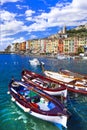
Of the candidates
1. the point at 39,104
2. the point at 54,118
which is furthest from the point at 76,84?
the point at 54,118

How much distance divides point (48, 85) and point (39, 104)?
411 inches

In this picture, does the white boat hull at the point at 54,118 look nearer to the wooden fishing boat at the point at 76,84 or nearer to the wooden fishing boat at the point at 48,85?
the wooden fishing boat at the point at 48,85

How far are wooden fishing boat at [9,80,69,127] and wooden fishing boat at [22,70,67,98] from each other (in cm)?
349

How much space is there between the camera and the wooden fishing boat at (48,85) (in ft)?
119

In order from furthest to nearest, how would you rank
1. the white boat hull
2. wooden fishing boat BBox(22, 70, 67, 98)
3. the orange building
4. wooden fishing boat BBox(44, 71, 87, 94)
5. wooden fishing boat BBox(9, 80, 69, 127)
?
the orange building
wooden fishing boat BBox(44, 71, 87, 94)
wooden fishing boat BBox(22, 70, 67, 98)
wooden fishing boat BBox(9, 80, 69, 127)
the white boat hull

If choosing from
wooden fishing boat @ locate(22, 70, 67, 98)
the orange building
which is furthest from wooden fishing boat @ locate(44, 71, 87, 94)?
the orange building

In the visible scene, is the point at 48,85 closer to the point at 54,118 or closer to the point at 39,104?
the point at 39,104

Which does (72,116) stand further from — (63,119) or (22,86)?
(22,86)

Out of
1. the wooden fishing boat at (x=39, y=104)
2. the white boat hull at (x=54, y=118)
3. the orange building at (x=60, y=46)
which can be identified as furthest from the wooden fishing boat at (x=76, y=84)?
the orange building at (x=60, y=46)

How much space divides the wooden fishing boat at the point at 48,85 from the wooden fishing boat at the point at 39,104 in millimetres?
3489

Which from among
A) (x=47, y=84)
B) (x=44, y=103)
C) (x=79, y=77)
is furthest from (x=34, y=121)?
(x=79, y=77)

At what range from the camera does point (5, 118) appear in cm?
2919

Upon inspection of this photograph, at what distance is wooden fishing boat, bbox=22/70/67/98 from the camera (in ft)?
119

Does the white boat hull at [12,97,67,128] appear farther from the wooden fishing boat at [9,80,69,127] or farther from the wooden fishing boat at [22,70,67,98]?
the wooden fishing boat at [22,70,67,98]
